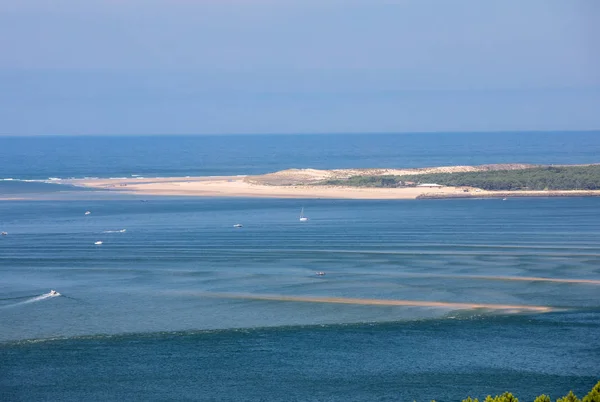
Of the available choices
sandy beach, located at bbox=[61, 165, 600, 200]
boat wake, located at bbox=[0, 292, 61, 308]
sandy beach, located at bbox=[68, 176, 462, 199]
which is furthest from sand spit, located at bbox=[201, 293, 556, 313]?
sandy beach, located at bbox=[68, 176, 462, 199]

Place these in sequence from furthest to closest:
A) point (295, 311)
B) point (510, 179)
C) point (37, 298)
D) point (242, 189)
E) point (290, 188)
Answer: point (290, 188) < point (242, 189) < point (510, 179) < point (37, 298) < point (295, 311)

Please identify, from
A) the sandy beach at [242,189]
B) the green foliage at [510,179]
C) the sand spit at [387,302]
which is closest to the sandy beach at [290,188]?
the sandy beach at [242,189]

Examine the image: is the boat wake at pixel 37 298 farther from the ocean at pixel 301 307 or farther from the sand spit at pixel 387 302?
the sand spit at pixel 387 302

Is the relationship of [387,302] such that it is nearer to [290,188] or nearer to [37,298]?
[37,298]

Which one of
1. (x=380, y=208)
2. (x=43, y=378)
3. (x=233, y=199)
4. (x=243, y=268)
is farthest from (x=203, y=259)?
(x=233, y=199)

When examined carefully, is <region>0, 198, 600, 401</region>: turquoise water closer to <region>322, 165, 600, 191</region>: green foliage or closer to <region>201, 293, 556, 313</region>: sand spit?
<region>201, 293, 556, 313</region>: sand spit

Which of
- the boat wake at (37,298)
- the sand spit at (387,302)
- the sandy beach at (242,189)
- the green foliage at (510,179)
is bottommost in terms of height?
the boat wake at (37,298)

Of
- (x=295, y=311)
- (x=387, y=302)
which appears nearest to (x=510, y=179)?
(x=387, y=302)
